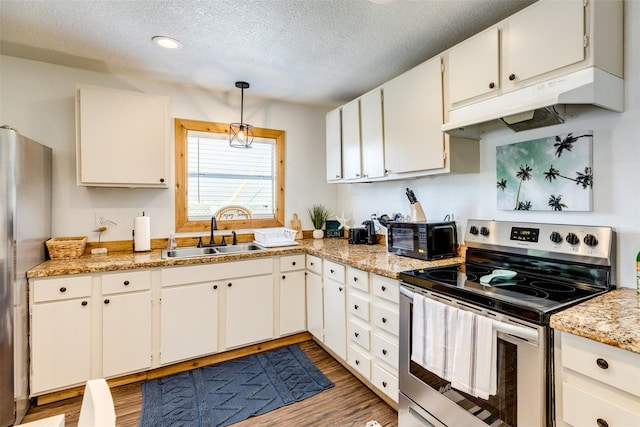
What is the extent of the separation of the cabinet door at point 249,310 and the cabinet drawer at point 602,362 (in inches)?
84.0

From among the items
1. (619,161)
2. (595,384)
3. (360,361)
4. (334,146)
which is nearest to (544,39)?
(619,161)

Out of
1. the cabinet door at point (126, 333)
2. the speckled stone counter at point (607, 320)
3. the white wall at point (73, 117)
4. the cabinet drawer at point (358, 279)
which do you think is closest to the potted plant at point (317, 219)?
the white wall at point (73, 117)

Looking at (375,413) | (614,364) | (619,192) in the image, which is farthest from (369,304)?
(619,192)

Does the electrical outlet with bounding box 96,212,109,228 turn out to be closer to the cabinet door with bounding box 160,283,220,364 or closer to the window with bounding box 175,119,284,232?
the window with bounding box 175,119,284,232

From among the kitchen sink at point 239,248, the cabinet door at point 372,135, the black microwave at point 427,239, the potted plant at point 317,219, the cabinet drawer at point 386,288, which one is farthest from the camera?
the potted plant at point 317,219

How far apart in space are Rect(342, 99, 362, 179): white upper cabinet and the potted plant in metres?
0.71

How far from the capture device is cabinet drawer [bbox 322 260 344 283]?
96.0 inches

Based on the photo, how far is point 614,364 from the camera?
1032 mm

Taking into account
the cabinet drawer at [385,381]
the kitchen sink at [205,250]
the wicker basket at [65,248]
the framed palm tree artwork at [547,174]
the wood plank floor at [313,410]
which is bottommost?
the wood plank floor at [313,410]

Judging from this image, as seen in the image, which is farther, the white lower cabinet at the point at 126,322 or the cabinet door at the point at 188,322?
the cabinet door at the point at 188,322

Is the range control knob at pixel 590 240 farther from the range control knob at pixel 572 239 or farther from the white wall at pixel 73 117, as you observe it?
the white wall at pixel 73 117

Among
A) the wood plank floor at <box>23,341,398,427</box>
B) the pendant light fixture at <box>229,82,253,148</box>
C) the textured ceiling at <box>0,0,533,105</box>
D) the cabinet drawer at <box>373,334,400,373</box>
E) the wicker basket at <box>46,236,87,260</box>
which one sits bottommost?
the wood plank floor at <box>23,341,398,427</box>

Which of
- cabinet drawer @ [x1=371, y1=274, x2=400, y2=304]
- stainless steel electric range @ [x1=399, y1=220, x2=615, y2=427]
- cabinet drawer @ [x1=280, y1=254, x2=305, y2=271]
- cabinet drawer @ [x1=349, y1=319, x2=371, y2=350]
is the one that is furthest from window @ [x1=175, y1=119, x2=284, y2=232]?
stainless steel electric range @ [x1=399, y1=220, x2=615, y2=427]

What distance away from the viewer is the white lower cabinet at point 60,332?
2.02m
